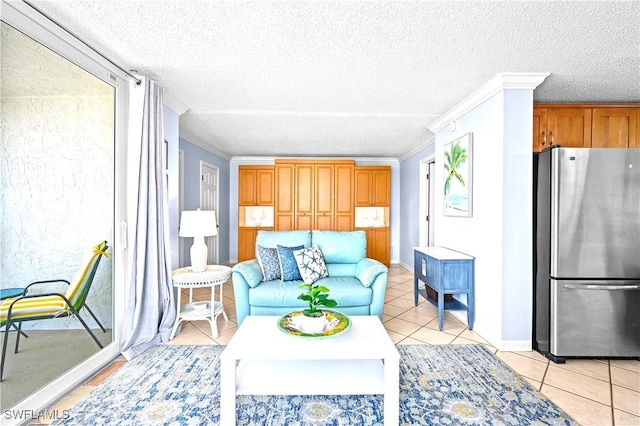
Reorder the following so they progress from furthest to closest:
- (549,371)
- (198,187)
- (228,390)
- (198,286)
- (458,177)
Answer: (198,187), (458,177), (198,286), (549,371), (228,390)

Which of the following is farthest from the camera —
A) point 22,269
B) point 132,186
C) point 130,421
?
point 132,186

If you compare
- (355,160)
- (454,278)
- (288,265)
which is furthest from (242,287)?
(355,160)

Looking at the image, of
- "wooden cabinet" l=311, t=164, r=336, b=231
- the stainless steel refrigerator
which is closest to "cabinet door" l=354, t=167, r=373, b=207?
"wooden cabinet" l=311, t=164, r=336, b=231

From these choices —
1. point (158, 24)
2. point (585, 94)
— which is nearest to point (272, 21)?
point (158, 24)

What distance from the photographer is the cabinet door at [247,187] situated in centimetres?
607

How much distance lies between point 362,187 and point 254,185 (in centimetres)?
230

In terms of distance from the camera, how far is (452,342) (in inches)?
103

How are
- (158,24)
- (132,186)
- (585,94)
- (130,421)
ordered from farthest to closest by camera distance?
(585,94), (132,186), (158,24), (130,421)

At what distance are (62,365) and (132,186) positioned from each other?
1379 millimetres

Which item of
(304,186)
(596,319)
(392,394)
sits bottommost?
(392,394)

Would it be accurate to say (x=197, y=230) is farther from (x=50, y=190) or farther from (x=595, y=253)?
(x=595, y=253)

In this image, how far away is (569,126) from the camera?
2.89m

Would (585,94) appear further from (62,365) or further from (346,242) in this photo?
(62,365)

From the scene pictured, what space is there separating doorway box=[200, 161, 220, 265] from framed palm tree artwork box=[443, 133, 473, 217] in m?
3.97
